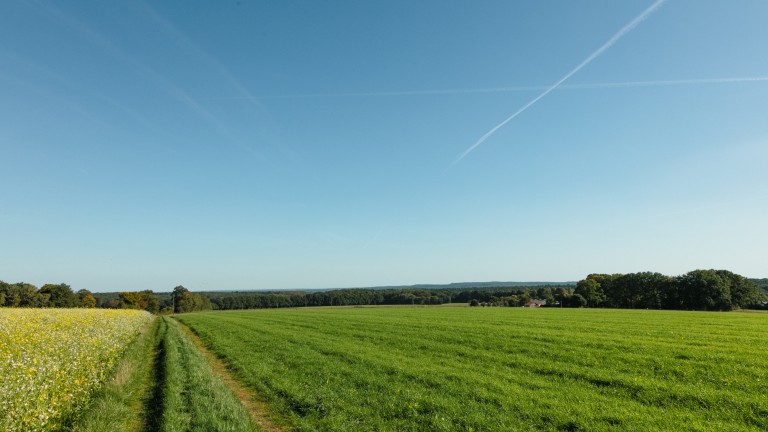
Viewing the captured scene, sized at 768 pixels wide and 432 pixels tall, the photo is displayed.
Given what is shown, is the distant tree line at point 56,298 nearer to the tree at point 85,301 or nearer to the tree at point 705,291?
the tree at point 85,301

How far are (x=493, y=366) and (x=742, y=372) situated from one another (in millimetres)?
9061

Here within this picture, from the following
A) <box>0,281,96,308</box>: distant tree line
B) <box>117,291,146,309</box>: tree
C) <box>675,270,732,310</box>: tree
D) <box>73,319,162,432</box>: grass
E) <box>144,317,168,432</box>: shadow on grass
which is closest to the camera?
<box>73,319,162,432</box>: grass

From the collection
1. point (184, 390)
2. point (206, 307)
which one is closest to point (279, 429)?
point (184, 390)

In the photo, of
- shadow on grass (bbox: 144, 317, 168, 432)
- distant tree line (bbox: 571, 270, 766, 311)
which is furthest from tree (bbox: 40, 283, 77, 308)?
distant tree line (bbox: 571, 270, 766, 311)

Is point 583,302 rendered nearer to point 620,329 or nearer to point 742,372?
point 620,329

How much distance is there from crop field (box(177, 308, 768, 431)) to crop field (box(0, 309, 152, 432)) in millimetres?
5458

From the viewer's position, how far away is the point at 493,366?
17.2m

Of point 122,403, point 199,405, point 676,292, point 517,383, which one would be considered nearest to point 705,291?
point 676,292

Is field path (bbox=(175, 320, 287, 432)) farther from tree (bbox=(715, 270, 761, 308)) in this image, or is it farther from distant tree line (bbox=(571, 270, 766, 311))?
tree (bbox=(715, 270, 761, 308))

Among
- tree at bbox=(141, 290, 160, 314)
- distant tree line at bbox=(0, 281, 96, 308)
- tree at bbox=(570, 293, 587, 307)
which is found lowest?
tree at bbox=(570, 293, 587, 307)

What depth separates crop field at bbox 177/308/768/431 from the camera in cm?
1046

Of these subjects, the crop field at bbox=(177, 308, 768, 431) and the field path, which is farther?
the field path

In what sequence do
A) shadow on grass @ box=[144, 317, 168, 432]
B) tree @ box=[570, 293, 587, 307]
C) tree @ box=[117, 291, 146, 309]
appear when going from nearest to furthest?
shadow on grass @ box=[144, 317, 168, 432] < tree @ box=[570, 293, 587, 307] < tree @ box=[117, 291, 146, 309]

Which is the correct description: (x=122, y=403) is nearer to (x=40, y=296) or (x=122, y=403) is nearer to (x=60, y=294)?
(x=40, y=296)
